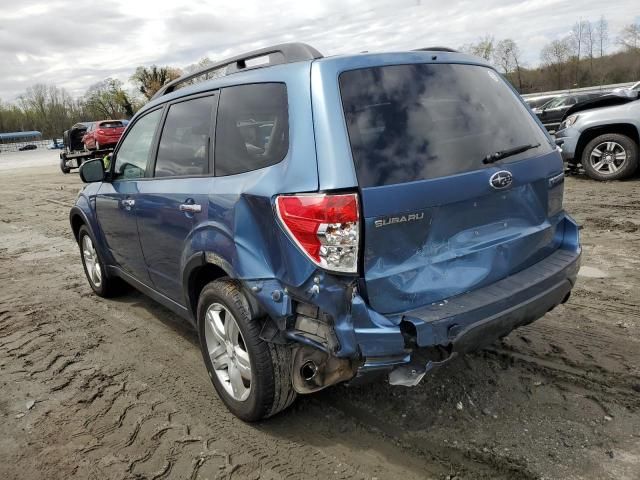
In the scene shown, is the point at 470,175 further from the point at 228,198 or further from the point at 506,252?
the point at 228,198

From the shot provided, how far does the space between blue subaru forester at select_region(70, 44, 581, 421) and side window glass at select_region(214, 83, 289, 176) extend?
1cm

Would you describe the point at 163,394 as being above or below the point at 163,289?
below

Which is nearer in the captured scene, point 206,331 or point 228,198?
point 228,198

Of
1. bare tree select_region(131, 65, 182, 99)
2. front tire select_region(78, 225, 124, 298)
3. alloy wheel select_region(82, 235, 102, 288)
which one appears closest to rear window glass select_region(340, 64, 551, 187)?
front tire select_region(78, 225, 124, 298)

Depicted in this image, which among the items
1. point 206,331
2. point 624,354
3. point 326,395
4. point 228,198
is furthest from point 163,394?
point 624,354

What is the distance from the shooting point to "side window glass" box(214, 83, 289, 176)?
8.54 feet

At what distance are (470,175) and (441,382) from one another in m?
1.35

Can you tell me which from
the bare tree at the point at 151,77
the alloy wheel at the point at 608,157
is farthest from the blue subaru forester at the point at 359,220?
the bare tree at the point at 151,77

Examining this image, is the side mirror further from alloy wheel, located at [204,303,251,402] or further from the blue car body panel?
alloy wheel, located at [204,303,251,402]

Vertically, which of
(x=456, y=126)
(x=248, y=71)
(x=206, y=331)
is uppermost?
(x=248, y=71)

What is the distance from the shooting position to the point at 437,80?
2.69 m

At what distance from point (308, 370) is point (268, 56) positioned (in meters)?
1.79

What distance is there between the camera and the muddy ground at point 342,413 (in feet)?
8.41

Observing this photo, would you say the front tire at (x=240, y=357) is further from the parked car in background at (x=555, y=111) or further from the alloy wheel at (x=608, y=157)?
the parked car in background at (x=555, y=111)
